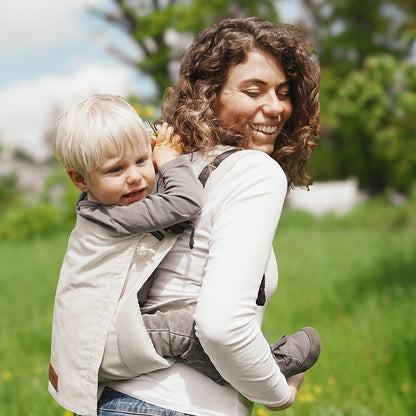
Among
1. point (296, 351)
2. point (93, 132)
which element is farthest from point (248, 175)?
point (296, 351)

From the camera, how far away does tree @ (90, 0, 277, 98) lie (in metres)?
17.2

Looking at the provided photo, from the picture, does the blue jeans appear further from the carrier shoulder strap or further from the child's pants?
the carrier shoulder strap

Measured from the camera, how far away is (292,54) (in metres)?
1.65

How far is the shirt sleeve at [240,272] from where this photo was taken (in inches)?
48.4

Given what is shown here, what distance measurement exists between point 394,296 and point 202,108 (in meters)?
5.44

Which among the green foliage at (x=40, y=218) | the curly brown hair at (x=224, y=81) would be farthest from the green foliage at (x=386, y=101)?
the green foliage at (x=40, y=218)

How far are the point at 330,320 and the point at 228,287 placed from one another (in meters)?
5.01

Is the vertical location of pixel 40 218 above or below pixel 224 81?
below

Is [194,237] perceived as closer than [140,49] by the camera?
Yes

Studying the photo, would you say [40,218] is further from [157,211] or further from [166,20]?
[157,211]

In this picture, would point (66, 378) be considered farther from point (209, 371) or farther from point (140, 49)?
point (140, 49)

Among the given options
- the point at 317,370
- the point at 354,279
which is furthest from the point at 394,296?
the point at 317,370

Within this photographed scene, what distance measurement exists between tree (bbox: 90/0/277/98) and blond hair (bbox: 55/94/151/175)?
15365 millimetres

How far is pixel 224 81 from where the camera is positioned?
1.63 metres
